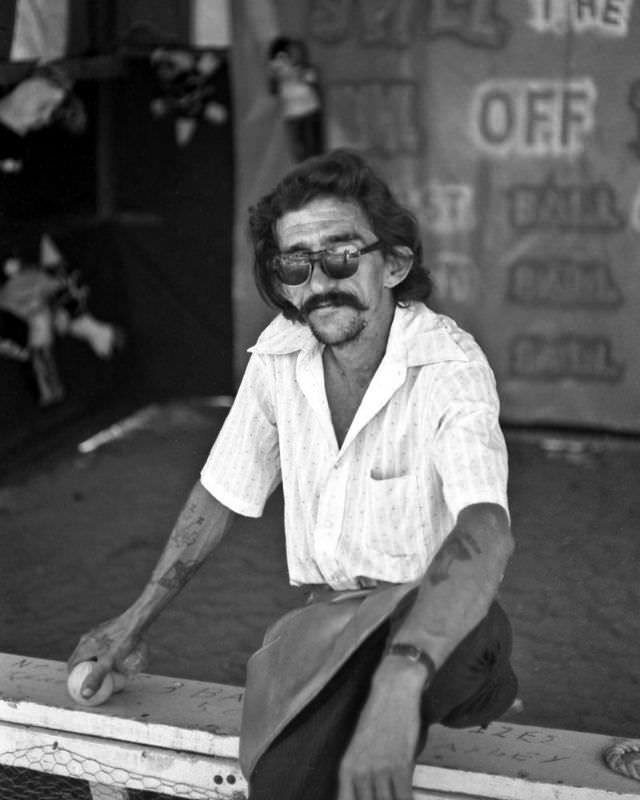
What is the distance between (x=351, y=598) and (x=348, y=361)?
0.45 meters

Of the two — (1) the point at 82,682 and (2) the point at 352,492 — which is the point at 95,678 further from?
(2) the point at 352,492

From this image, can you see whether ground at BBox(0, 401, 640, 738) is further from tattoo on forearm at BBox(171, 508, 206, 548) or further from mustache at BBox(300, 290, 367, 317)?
mustache at BBox(300, 290, 367, 317)

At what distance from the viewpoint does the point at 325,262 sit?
206 cm

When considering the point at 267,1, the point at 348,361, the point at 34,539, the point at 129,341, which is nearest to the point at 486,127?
the point at 267,1

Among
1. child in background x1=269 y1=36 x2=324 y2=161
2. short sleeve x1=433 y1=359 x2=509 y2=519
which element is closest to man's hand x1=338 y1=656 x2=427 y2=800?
short sleeve x1=433 y1=359 x2=509 y2=519

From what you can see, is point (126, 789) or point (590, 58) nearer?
point (126, 789)

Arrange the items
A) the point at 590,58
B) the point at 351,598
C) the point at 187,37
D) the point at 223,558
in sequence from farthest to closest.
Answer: the point at 187,37 → the point at 590,58 → the point at 223,558 → the point at 351,598

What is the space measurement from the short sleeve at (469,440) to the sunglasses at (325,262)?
0.26m

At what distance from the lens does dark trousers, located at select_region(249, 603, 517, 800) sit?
6.03 ft

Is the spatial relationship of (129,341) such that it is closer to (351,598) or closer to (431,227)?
(431,227)

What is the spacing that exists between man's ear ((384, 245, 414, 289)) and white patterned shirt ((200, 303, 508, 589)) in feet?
0.20

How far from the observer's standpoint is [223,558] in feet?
13.0

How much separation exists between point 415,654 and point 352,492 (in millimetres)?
485

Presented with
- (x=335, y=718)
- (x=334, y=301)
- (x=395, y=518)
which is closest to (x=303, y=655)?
(x=335, y=718)
